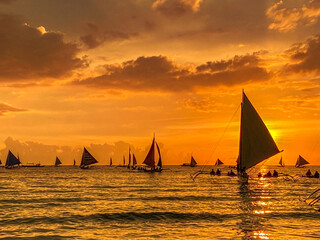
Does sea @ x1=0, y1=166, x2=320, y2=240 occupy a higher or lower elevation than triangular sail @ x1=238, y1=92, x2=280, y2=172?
lower

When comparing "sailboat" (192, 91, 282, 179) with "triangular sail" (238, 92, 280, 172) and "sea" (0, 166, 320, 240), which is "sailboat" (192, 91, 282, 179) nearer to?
"triangular sail" (238, 92, 280, 172)

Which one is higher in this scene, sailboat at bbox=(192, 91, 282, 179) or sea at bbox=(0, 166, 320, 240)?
sailboat at bbox=(192, 91, 282, 179)

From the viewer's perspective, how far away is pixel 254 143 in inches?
2496

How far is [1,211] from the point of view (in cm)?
4188

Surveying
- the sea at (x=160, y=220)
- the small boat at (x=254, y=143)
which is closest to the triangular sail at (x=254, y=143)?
the small boat at (x=254, y=143)

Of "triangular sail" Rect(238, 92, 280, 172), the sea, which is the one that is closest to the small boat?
"triangular sail" Rect(238, 92, 280, 172)

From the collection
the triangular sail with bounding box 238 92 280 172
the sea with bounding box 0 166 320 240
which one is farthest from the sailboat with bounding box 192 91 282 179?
the sea with bounding box 0 166 320 240

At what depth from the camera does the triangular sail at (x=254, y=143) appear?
6350 centimetres

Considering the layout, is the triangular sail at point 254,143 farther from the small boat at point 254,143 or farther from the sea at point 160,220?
the sea at point 160,220

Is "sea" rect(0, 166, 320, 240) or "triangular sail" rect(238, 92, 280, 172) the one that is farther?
"triangular sail" rect(238, 92, 280, 172)

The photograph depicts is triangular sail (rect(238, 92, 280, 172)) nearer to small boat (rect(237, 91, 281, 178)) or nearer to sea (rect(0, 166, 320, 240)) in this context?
small boat (rect(237, 91, 281, 178))

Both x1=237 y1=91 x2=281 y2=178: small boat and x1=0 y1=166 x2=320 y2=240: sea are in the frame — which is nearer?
x1=0 y1=166 x2=320 y2=240: sea

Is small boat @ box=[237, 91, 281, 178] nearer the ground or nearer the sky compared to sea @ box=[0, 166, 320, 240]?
nearer the sky

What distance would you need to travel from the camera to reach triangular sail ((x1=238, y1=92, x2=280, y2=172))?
6350cm
